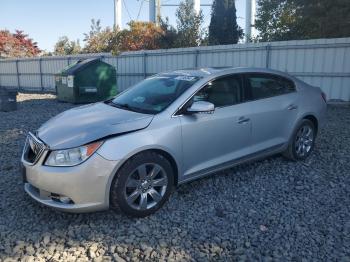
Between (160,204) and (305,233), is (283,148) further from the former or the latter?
(160,204)

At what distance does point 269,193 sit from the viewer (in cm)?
420

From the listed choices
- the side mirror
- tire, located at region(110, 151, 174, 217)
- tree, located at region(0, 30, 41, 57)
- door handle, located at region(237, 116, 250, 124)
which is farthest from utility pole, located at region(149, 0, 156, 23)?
tire, located at region(110, 151, 174, 217)

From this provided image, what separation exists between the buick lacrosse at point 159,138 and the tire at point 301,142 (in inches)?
1.1

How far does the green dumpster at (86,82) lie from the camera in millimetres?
12531

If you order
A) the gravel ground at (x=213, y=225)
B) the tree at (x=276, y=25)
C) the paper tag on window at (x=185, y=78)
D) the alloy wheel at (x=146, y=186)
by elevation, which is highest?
the tree at (x=276, y=25)

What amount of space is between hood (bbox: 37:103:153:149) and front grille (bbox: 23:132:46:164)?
61 mm

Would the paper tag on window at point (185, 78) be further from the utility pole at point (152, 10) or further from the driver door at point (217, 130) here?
the utility pole at point (152, 10)

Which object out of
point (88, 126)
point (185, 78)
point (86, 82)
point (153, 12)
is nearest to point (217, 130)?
point (185, 78)

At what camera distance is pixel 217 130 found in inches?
159

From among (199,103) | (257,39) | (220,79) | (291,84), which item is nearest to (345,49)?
(291,84)

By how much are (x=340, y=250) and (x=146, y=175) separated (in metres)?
1.92

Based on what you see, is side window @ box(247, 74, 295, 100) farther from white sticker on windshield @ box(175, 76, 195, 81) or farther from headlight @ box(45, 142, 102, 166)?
headlight @ box(45, 142, 102, 166)

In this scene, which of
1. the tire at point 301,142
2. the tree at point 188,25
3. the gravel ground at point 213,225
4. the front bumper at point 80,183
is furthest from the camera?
the tree at point 188,25

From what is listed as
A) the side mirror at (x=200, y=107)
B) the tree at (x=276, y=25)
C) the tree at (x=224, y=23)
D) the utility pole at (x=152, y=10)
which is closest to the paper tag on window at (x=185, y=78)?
the side mirror at (x=200, y=107)
